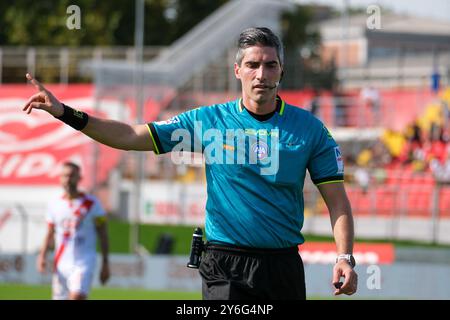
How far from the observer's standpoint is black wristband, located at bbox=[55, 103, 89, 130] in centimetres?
580

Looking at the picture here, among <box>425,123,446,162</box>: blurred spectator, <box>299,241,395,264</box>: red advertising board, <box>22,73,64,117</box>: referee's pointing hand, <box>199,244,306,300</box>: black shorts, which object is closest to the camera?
<box>22,73,64,117</box>: referee's pointing hand

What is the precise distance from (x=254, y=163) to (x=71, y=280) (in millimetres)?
5856

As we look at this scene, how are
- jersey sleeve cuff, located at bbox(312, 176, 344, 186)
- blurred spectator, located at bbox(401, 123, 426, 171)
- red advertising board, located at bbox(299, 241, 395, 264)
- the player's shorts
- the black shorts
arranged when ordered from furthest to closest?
blurred spectator, located at bbox(401, 123, 426, 171) → red advertising board, located at bbox(299, 241, 395, 264) → the player's shorts → jersey sleeve cuff, located at bbox(312, 176, 344, 186) → the black shorts

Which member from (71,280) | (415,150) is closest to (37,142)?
(415,150)

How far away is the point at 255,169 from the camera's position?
5.91m

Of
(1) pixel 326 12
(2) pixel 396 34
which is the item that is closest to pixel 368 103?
(2) pixel 396 34

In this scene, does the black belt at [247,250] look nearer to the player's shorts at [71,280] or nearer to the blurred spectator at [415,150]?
the player's shorts at [71,280]

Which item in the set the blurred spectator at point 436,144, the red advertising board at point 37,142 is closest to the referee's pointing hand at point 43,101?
the blurred spectator at point 436,144

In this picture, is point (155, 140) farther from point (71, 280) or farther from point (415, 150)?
point (415, 150)

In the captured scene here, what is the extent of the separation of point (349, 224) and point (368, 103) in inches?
926

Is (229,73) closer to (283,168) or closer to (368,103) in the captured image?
(368,103)

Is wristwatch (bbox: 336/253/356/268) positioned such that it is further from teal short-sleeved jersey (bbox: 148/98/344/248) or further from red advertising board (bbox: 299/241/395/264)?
red advertising board (bbox: 299/241/395/264)

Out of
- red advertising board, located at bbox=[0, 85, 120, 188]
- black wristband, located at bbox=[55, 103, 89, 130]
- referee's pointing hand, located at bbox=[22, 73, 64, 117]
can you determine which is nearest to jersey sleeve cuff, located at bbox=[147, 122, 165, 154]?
black wristband, located at bbox=[55, 103, 89, 130]

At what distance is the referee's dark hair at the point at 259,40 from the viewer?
5.84 m
